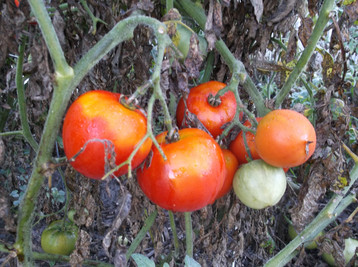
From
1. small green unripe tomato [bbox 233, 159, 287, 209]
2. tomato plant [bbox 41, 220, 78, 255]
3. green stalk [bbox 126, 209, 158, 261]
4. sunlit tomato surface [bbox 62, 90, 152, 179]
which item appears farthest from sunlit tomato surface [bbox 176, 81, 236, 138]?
tomato plant [bbox 41, 220, 78, 255]

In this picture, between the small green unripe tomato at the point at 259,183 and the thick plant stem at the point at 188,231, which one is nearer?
the small green unripe tomato at the point at 259,183

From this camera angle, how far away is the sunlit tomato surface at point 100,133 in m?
0.62

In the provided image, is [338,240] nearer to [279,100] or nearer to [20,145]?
[279,100]

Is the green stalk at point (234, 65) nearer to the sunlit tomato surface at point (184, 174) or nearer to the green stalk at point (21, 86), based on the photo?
the sunlit tomato surface at point (184, 174)

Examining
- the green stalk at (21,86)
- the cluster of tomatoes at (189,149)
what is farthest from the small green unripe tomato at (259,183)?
the green stalk at (21,86)

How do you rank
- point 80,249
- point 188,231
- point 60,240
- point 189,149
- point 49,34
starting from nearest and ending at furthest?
point 49,34 → point 189,149 → point 80,249 → point 188,231 → point 60,240

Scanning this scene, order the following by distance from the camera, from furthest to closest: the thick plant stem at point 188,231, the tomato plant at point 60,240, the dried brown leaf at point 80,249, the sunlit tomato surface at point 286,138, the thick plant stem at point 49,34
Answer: the tomato plant at point 60,240
the thick plant stem at point 188,231
the dried brown leaf at point 80,249
the sunlit tomato surface at point 286,138
the thick plant stem at point 49,34

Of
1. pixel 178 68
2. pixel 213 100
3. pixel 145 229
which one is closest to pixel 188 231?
pixel 145 229

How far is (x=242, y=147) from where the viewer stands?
2.88ft

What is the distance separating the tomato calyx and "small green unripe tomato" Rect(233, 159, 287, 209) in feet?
0.55

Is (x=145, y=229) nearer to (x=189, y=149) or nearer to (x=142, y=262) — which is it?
(x=142, y=262)

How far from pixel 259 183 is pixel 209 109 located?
0.22 metres

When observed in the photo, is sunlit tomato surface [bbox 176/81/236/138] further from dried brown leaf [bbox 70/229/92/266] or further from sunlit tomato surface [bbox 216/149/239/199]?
dried brown leaf [bbox 70/229/92/266]

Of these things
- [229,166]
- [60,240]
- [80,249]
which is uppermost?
[229,166]
